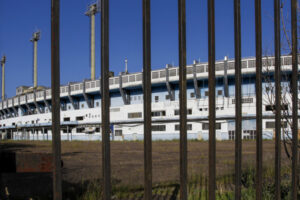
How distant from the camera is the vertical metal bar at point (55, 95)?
1.05m

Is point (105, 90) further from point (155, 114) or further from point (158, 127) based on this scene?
point (155, 114)

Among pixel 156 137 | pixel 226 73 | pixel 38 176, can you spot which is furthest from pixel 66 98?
pixel 38 176

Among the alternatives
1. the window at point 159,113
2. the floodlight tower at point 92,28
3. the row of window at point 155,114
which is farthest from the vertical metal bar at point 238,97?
→ the floodlight tower at point 92,28

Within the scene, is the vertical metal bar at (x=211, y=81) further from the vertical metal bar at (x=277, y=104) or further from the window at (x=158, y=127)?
the window at (x=158, y=127)

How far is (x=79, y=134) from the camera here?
40000 mm

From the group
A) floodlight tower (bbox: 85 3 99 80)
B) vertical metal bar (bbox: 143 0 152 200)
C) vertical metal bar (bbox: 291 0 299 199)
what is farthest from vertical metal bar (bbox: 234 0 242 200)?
floodlight tower (bbox: 85 3 99 80)

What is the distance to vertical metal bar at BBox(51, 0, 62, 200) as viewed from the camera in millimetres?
1048

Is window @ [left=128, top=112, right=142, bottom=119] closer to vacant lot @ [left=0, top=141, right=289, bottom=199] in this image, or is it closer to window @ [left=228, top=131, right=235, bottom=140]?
window @ [left=228, top=131, right=235, bottom=140]

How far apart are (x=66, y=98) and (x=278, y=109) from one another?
46492 mm

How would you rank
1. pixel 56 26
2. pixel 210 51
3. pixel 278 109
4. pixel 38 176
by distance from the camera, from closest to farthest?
1. pixel 56 26
2. pixel 210 51
3. pixel 278 109
4. pixel 38 176

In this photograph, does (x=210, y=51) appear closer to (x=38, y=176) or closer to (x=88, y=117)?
(x=38, y=176)

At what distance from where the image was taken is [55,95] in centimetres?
106

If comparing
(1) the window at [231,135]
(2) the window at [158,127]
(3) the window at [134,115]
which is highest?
(3) the window at [134,115]

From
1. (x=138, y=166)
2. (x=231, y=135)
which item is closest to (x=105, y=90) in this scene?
(x=138, y=166)
